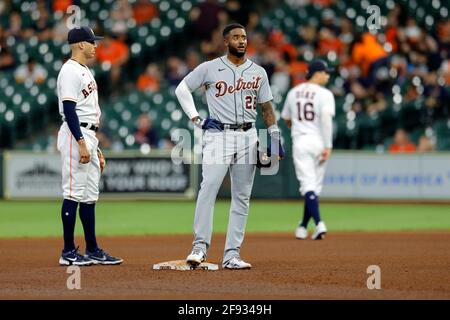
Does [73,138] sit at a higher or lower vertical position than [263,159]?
higher

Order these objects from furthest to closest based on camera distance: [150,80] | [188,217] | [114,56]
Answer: [114,56], [150,80], [188,217]

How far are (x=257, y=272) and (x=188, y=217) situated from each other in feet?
26.5

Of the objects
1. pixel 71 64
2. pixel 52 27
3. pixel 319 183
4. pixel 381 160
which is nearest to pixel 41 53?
pixel 52 27

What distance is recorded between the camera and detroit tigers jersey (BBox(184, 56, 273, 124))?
845 centimetres

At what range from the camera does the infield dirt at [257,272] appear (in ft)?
22.8

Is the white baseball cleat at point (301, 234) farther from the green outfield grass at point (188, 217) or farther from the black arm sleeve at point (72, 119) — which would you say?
the black arm sleeve at point (72, 119)

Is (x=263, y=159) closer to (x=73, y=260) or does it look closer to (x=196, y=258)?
(x=196, y=258)

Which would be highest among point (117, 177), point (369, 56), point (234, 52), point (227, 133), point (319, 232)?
point (369, 56)

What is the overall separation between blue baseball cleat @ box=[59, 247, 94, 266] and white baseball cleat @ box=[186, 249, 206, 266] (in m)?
1.06

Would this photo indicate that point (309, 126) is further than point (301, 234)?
Yes

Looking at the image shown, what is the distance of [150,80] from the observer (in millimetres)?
22453

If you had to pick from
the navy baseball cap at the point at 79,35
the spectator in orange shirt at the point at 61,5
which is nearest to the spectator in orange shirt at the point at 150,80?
the spectator in orange shirt at the point at 61,5

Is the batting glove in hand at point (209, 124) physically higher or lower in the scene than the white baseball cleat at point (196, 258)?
higher

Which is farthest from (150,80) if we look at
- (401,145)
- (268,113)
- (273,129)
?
(273,129)
